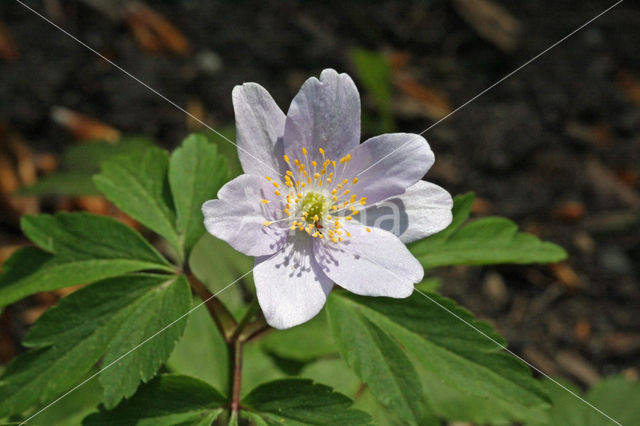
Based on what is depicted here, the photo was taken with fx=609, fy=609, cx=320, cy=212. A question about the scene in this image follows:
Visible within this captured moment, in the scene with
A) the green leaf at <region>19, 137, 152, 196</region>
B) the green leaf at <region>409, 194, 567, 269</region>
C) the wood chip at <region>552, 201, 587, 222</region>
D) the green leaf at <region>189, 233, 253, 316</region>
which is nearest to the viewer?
the green leaf at <region>409, 194, 567, 269</region>

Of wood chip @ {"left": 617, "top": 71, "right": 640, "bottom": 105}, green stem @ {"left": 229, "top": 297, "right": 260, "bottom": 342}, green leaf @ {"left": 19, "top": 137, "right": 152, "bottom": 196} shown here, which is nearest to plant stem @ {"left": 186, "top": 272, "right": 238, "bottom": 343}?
green stem @ {"left": 229, "top": 297, "right": 260, "bottom": 342}

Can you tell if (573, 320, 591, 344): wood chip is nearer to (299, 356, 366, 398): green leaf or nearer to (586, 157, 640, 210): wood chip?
(586, 157, 640, 210): wood chip

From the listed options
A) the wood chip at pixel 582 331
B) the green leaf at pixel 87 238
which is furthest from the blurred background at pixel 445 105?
the green leaf at pixel 87 238

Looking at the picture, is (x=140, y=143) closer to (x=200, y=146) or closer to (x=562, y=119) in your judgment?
(x=200, y=146)

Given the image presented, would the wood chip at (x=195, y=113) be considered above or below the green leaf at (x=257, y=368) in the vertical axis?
above

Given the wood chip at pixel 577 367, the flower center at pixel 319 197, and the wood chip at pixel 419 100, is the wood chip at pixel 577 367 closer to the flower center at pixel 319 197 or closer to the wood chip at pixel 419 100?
the wood chip at pixel 419 100
